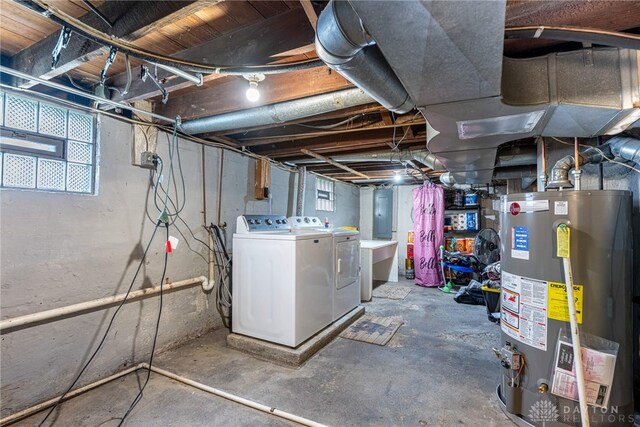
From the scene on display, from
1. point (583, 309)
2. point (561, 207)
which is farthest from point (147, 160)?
point (583, 309)

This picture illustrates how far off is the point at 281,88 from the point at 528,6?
4.67 ft

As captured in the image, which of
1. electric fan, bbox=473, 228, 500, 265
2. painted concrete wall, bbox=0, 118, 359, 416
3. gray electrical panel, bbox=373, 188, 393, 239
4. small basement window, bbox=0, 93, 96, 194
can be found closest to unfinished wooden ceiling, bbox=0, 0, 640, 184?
small basement window, bbox=0, 93, 96, 194

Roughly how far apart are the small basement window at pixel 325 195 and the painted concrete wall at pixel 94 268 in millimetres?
2353

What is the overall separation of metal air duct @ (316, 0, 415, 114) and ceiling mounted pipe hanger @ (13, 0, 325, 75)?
267 millimetres

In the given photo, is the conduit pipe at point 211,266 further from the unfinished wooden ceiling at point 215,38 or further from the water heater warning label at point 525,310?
the water heater warning label at point 525,310

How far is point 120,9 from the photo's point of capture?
129 centimetres

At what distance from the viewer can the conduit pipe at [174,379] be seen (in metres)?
1.73

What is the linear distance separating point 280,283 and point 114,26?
2050 mm

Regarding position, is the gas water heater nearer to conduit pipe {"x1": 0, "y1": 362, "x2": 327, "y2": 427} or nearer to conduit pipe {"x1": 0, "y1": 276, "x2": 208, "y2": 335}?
conduit pipe {"x1": 0, "y1": 362, "x2": 327, "y2": 427}

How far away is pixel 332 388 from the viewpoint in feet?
6.95

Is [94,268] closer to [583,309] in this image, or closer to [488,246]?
[583,309]

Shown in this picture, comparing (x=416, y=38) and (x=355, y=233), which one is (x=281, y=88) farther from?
(x=355, y=233)

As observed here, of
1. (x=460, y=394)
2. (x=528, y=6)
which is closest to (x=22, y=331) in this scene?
(x=460, y=394)

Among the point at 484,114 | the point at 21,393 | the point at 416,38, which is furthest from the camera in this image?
the point at 21,393
